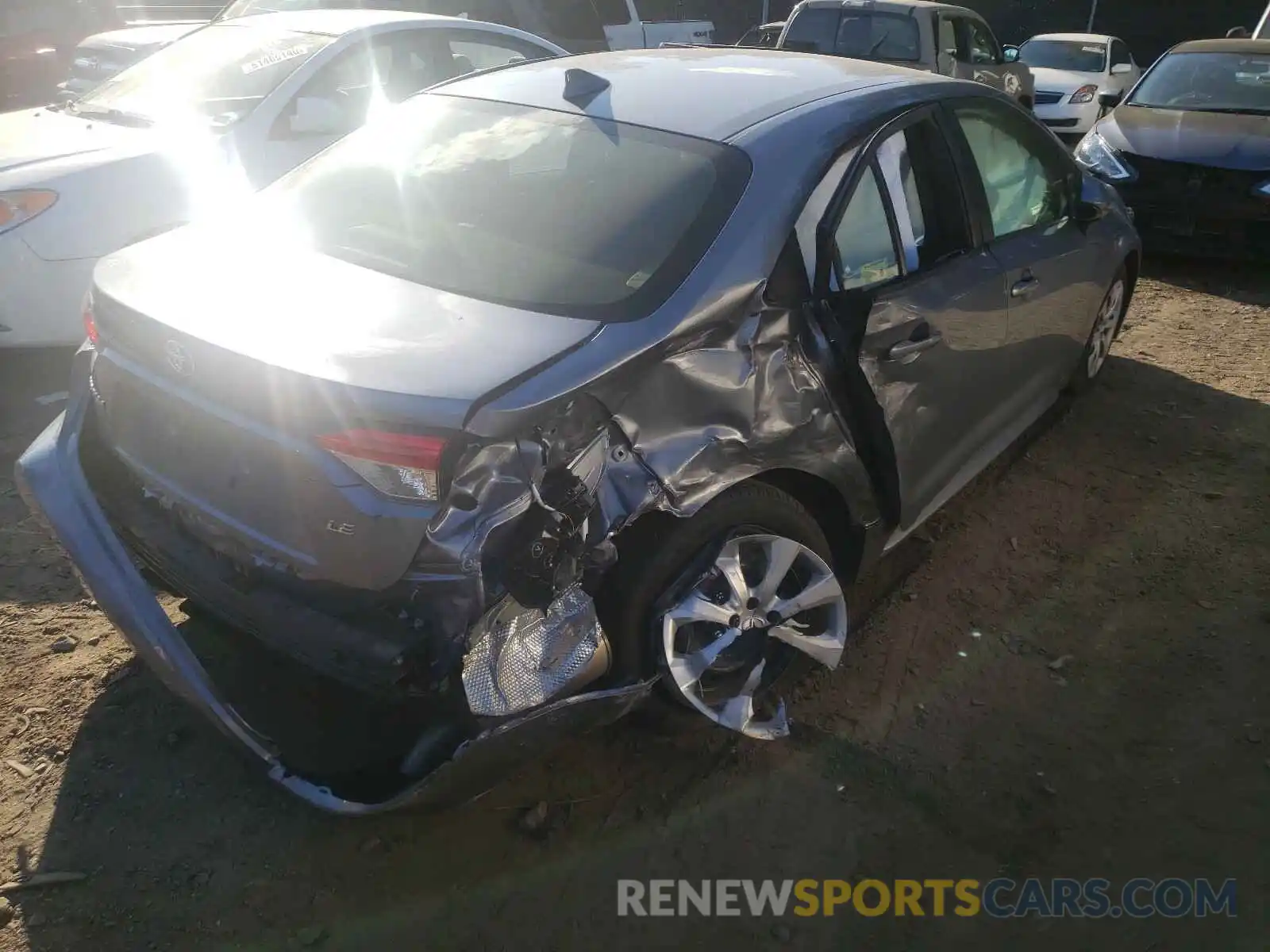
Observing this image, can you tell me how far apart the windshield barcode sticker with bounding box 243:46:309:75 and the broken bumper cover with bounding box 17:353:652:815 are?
3617 mm

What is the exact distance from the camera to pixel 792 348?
2.73 meters

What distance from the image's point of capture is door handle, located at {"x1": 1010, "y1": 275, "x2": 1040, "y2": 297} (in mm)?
3618

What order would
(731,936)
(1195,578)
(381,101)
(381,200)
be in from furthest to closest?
(381,101) → (1195,578) → (381,200) → (731,936)

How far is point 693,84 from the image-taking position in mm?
3184

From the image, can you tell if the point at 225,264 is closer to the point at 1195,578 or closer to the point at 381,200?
the point at 381,200

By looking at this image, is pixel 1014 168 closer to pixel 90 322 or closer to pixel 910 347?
pixel 910 347

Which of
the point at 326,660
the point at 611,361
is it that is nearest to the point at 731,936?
the point at 326,660

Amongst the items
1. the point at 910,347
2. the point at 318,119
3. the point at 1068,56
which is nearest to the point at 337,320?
the point at 910,347

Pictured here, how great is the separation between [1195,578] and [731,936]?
246cm

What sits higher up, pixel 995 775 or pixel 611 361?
pixel 611 361

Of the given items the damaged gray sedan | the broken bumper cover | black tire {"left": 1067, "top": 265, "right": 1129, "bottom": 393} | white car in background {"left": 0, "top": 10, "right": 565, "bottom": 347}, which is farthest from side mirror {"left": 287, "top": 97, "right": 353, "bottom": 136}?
black tire {"left": 1067, "top": 265, "right": 1129, "bottom": 393}

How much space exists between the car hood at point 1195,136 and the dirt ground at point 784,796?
445cm

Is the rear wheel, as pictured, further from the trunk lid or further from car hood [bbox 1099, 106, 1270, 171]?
car hood [bbox 1099, 106, 1270, 171]

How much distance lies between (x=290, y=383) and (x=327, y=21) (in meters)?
4.68
